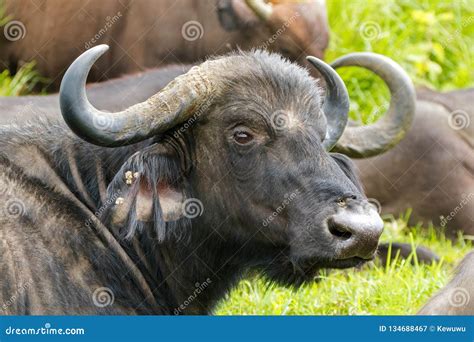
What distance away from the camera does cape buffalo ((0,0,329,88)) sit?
12.1m

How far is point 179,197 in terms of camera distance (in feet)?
22.5

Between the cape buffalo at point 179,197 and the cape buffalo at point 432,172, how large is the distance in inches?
179

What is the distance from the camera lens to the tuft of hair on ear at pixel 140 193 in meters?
6.62

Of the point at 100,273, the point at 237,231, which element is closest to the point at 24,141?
the point at 100,273

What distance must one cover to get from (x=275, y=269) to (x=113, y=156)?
1.28 meters

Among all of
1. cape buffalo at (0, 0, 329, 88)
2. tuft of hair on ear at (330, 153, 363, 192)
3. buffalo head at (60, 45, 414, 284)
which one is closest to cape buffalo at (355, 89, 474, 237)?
cape buffalo at (0, 0, 329, 88)

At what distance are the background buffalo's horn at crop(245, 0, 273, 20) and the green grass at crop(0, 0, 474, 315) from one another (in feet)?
5.48

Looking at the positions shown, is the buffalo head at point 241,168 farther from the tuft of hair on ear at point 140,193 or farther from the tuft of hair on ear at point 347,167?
the tuft of hair on ear at point 347,167

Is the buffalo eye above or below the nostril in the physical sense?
above

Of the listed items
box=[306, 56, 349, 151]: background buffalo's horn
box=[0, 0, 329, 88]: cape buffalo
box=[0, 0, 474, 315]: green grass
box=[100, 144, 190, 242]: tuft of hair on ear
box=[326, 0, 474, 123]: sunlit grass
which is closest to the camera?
box=[100, 144, 190, 242]: tuft of hair on ear

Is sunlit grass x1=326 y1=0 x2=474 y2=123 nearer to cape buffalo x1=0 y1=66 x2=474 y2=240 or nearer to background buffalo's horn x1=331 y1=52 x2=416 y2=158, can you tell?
cape buffalo x1=0 y1=66 x2=474 y2=240

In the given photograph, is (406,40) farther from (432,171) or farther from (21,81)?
(21,81)

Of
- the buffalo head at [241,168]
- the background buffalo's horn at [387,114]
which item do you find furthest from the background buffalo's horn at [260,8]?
the buffalo head at [241,168]

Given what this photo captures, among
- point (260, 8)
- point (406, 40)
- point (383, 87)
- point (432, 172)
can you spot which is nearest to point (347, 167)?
point (432, 172)
